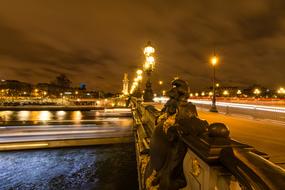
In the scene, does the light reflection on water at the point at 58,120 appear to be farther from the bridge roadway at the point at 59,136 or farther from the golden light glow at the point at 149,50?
the golden light glow at the point at 149,50

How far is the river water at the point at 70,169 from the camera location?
555 inches

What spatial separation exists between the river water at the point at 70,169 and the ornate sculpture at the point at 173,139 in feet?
38.8

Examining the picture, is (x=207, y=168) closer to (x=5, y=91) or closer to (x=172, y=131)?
(x=172, y=131)

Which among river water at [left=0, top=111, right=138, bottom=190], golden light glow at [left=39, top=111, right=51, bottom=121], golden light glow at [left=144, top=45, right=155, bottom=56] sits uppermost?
golden light glow at [left=144, top=45, right=155, bottom=56]

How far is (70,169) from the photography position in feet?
54.8

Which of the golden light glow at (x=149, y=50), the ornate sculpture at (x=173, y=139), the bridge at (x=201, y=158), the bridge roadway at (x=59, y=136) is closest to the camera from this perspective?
the bridge at (x=201, y=158)

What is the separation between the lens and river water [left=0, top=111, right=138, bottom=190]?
1410cm

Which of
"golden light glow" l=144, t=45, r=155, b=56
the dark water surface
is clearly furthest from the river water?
"golden light glow" l=144, t=45, r=155, b=56

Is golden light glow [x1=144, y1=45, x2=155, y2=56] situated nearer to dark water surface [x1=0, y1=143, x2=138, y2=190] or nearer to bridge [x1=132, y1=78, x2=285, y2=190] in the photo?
dark water surface [x1=0, y1=143, x2=138, y2=190]

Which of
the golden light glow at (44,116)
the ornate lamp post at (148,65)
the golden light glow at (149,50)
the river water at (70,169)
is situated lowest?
the river water at (70,169)

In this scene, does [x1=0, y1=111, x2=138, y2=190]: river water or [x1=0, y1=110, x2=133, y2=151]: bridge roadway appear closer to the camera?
[x1=0, y1=111, x2=138, y2=190]: river water

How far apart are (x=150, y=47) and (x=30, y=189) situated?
1351 cm

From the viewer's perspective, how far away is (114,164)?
18266mm

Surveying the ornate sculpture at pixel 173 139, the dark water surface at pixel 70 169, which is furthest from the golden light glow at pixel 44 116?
the ornate sculpture at pixel 173 139
